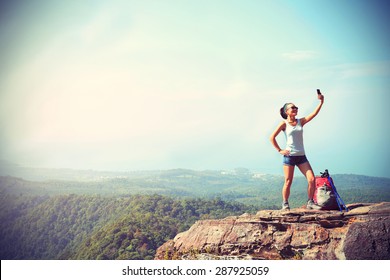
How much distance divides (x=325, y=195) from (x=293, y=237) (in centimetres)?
126

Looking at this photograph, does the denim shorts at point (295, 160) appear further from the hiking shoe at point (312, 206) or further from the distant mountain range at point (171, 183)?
the distant mountain range at point (171, 183)

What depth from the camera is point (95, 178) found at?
127812mm

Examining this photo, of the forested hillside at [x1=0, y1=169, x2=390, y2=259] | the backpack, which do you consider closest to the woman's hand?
the backpack

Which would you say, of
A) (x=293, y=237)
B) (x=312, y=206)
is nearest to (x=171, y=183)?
(x=312, y=206)

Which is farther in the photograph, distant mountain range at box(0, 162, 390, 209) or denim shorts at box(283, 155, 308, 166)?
distant mountain range at box(0, 162, 390, 209)

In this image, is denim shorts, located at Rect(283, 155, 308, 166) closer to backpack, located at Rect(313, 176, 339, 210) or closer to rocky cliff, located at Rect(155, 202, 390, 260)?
backpack, located at Rect(313, 176, 339, 210)

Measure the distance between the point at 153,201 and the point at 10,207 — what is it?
124 feet

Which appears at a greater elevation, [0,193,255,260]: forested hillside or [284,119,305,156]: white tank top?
[284,119,305,156]: white tank top

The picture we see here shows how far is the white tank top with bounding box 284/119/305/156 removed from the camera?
6938 millimetres

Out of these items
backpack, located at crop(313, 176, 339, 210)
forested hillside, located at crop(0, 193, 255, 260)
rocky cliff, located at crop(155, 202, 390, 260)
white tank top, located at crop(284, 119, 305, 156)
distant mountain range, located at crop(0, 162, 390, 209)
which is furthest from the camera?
distant mountain range, located at crop(0, 162, 390, 209)

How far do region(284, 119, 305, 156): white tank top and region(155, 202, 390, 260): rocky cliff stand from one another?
132 cm
